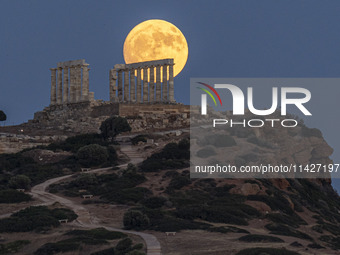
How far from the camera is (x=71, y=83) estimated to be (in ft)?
356

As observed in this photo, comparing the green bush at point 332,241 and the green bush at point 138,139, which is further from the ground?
the green bush at point 138,139

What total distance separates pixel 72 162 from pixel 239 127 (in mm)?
17146

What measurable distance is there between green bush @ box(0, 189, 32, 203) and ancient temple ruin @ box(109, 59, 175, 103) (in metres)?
47.7

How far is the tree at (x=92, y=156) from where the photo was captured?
7144cm

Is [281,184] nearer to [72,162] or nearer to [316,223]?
[316,223]

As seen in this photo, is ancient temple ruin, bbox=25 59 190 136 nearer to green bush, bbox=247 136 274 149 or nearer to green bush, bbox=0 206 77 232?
green bush, bbox=247 136 274 149

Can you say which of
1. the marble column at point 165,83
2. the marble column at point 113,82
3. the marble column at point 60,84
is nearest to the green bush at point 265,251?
the marble column at point 165,83

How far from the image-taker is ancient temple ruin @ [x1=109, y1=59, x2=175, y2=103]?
342ft

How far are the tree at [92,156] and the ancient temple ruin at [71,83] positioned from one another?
3351cm

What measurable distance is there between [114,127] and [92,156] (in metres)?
12.0

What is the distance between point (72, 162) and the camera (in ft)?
236

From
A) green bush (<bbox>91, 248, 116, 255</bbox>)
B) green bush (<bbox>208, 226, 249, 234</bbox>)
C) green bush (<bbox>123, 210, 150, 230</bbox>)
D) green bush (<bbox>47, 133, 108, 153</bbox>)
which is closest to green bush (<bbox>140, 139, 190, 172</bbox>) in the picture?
green bush (<bbox>47, 133, 108, 153</bbox>)

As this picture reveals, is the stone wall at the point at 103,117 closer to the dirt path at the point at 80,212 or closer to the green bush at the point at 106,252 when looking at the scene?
the dirt path at the point at 80,212

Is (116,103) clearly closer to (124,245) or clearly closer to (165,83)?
(165,83)
